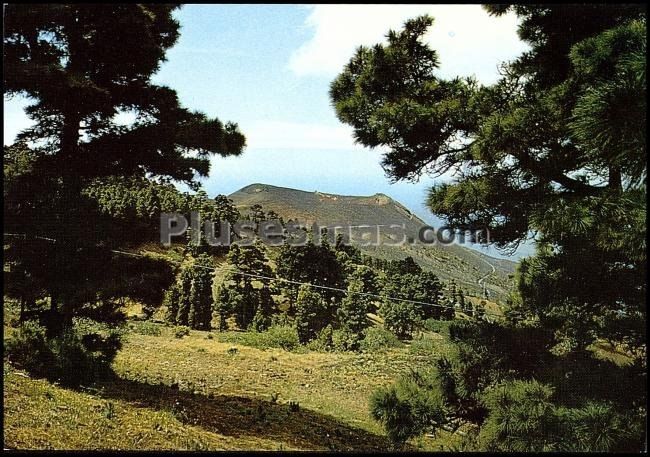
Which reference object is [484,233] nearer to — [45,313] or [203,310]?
[45,313]

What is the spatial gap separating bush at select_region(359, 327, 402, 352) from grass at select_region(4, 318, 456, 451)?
614cm

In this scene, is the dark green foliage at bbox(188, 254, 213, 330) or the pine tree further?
the pine tree

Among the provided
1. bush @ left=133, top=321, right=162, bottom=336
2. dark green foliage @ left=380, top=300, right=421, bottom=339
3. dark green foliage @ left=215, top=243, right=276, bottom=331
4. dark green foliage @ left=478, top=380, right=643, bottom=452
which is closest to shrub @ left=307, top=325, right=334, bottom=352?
dark green foliage @ left=215, top=243, right=276, bottom=331

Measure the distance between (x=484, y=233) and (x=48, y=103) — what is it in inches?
272

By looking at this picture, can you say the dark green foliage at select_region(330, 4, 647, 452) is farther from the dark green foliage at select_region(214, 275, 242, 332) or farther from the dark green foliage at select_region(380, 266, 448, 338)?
the dark green foliage at select_region(214, 275, 242, 332)

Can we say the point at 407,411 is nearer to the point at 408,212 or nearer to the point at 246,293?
the point at 408,212

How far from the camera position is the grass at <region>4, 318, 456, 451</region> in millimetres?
5715

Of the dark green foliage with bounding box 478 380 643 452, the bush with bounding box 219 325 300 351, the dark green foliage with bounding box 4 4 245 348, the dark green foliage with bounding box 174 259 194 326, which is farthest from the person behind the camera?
the dark green foliage with bounding box 174 259 194 326

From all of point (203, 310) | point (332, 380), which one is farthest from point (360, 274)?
point (332, 380)

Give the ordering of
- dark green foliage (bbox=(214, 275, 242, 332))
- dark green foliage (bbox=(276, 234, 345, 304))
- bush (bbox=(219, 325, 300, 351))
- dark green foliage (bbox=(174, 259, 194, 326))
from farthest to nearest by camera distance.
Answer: dark green foliage (bbox=(276, 234, 345, 304)) < dark green foliage (bbox=(214, 275, 242, 332)) < dark green foliage (bbox=(174, 259, 194, 326)) < bush (bbox=(219, 325, 300, 351))

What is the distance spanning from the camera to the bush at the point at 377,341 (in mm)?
25469

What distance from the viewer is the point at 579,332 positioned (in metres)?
7.28

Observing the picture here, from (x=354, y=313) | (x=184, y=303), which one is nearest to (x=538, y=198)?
(x=354, y=313)

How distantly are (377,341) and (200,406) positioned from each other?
722 inches
